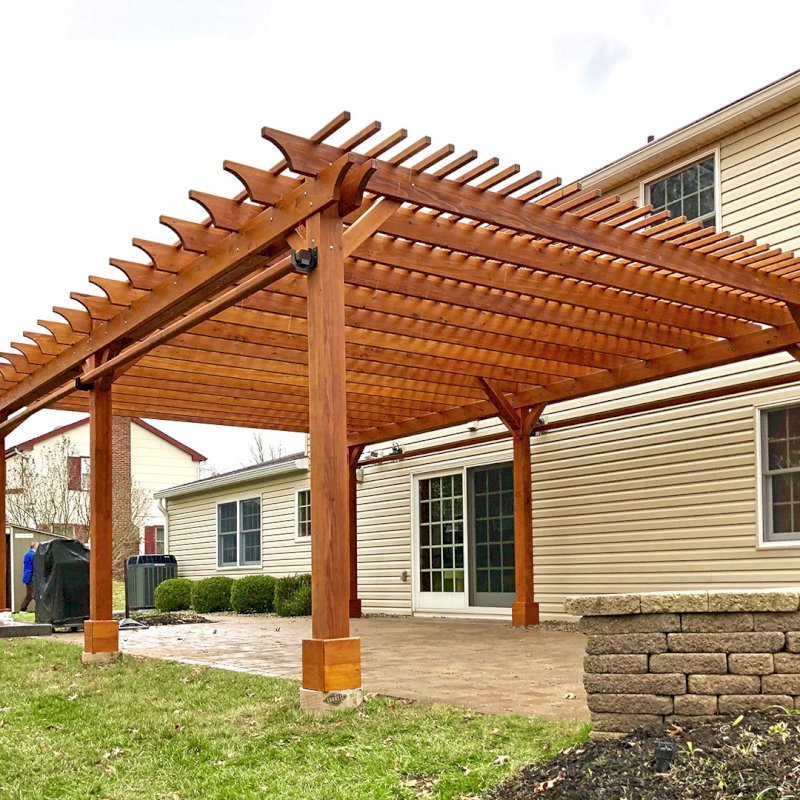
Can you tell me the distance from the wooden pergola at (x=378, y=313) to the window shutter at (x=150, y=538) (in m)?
23.0

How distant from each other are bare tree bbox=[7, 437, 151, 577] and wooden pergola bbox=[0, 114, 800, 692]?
646 inches

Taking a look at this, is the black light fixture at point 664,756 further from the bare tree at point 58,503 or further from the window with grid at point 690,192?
the bare tree at point 58,503

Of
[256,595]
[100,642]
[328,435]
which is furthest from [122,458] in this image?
[328,435]

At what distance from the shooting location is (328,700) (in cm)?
539

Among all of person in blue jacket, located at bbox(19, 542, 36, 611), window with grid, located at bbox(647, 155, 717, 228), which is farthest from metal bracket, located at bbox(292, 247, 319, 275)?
person in blue jacket, located at bbox(19, 542, 36, 611)

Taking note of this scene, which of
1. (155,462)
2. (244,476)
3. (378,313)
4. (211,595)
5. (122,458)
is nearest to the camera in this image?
(378,313)

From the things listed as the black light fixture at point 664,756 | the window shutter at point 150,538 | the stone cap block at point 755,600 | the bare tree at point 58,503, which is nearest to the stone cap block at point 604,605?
the stone cap block at point 755,600

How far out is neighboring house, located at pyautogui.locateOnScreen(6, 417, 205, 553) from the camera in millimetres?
28422

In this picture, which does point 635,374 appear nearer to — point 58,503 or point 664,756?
point 664,756

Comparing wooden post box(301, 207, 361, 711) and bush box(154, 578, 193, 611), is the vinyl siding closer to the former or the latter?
wooden post box(301, 207, 361, 711)

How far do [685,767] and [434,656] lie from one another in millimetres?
4971

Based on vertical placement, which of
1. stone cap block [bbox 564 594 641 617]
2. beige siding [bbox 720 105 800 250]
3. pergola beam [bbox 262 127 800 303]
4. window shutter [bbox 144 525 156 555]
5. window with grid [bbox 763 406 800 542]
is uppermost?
beige siding [bbox 720 105 800 250]

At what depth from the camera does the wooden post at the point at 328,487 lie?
17.9ft

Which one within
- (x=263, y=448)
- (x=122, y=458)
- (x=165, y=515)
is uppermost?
(x=263, y=448)
